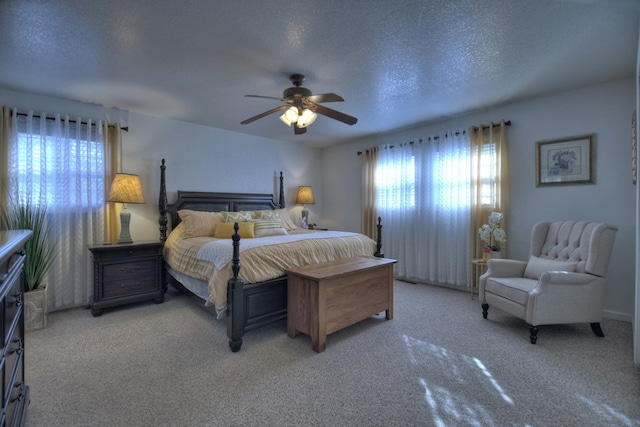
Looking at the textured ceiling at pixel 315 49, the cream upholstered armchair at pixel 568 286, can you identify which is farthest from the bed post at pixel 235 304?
the cream upholstered armchair at pixel 568 286

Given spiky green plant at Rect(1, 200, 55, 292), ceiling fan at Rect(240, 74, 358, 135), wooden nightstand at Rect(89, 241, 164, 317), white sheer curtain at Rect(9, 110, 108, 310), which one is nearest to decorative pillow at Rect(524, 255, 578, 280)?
ceiling fan at Rect(240, 74, 358, 135)

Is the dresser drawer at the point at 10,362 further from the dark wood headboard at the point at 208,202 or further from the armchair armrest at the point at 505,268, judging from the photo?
the armchair armrest at the point at 505,268

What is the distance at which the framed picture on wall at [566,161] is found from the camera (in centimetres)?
341

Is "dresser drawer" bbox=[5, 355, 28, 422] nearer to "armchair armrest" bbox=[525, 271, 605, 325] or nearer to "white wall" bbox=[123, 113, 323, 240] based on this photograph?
"white wall" bbox=[123, 113, 323, 240]

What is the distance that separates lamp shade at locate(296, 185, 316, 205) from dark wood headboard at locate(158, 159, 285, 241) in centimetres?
40

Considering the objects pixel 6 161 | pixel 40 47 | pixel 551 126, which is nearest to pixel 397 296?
pixel 551 126

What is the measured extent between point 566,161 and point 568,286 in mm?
1676

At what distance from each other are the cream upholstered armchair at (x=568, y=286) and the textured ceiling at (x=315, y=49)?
1.72 meters

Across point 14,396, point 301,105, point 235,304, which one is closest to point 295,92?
point 301,105

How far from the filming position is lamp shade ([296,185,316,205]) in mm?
5961

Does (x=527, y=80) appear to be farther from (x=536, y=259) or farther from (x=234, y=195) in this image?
(x=234, y=195)

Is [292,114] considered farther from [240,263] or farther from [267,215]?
[267,215]

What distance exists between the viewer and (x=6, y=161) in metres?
3.27

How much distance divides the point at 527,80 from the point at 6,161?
229 inches
